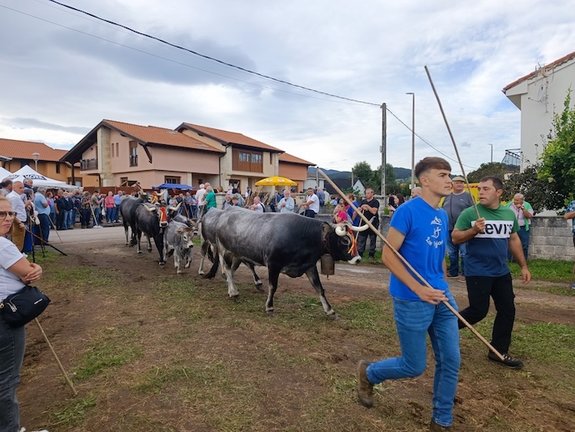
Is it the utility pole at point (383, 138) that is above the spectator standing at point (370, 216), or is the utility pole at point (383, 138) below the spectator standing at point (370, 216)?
above

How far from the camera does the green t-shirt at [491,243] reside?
171 inches

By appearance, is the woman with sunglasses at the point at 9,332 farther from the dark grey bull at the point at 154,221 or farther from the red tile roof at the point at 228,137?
the red tile roof at the point at 228,137

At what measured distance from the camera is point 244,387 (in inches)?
155

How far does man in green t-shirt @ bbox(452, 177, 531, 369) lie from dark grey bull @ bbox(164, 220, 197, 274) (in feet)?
21.2

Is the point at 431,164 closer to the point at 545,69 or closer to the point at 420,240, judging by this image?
the point at 420,240

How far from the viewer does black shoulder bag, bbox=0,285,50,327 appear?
8.86 feet

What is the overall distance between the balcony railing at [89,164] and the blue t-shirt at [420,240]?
142ft

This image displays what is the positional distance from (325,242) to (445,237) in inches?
112

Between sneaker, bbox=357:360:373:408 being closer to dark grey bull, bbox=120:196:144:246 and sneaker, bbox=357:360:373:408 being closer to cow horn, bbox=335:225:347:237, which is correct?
cow horn, bbox=335:225:347:237

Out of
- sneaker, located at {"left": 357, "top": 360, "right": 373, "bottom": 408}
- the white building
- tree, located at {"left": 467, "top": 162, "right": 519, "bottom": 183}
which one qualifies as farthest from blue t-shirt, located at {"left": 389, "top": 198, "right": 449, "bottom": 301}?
tree, located at {"left": 467, "top": 162, "right": 519, "bottom": 183}

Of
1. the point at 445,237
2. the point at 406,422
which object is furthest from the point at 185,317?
the point at 445,237

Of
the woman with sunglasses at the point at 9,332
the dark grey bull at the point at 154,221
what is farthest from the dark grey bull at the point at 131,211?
the woman with sunglasses at the point at 9,332

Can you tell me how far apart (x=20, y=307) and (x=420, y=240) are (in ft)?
9.21

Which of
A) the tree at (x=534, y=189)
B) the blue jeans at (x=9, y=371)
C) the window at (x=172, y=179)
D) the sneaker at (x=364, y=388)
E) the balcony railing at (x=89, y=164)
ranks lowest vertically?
the sneaker at (x=364, y=388)
